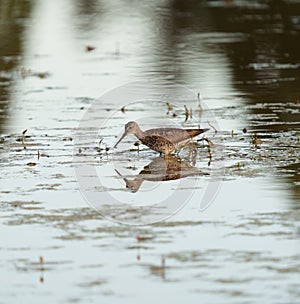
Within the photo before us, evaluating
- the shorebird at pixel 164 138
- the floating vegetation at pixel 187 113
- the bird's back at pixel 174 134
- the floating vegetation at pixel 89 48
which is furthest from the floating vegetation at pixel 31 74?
the bird's back at pixel 174 134

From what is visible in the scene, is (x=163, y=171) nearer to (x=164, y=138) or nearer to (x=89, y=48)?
(x=164, y=138)

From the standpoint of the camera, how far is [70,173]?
10102 mm

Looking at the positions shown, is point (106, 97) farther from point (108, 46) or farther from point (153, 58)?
point (108, 46)

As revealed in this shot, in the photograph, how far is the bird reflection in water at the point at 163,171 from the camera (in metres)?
9.88

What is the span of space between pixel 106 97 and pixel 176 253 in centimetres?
714

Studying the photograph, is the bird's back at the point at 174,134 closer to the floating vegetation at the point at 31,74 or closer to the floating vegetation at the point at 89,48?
the floating vegetation at the point at 31,74

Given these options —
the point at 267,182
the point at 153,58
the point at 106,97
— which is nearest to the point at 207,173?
the point at 267,182

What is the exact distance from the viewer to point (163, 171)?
1028 cm

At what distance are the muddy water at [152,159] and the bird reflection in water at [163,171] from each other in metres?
0.08

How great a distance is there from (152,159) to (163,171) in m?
0.63

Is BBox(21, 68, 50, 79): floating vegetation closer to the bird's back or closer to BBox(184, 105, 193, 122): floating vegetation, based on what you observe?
BBox(184, 105, 193, 122): floating vegetation

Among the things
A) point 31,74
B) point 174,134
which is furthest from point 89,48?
point 174,134

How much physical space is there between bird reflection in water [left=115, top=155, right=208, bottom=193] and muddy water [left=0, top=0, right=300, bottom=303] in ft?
0.27

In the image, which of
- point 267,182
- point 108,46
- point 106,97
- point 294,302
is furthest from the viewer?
point 108,46
